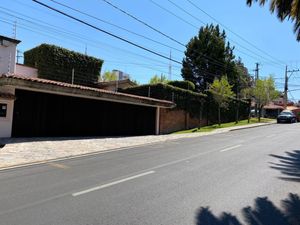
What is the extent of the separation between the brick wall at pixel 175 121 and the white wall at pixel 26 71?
12613 mm

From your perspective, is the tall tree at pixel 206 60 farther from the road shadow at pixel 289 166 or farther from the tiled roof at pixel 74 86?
the road shadow at pixel 289 166

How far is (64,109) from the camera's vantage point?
73.0ft

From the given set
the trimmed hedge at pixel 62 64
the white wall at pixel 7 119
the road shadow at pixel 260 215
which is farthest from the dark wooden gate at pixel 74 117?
the road shadow at pixel 260 215

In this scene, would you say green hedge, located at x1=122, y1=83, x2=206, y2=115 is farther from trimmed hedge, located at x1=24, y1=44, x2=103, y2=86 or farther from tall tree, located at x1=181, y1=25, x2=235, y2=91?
tall tree, located at x1=181, y1=25, x2=235, y2=91

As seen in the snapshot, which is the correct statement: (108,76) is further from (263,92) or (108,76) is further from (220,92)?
(220,92)

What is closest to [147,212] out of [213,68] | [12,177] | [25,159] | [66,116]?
[12,177]

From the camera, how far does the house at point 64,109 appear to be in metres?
18.6

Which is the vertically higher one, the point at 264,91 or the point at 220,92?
the point at 264,91

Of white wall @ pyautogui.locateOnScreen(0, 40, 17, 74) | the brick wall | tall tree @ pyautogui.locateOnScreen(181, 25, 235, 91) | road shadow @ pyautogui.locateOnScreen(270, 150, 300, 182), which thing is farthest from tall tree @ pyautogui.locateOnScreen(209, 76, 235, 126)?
road shadow @ pyautogui.locateOnScreen(270, 150, 300, 182)

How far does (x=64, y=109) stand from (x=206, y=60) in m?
34.2

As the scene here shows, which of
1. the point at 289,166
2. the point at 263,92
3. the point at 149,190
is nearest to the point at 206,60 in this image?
the point at 263,92

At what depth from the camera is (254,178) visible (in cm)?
958

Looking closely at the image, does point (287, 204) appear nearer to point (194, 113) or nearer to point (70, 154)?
point (70, 154)

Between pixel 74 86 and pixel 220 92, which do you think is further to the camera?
pixel 220 92
